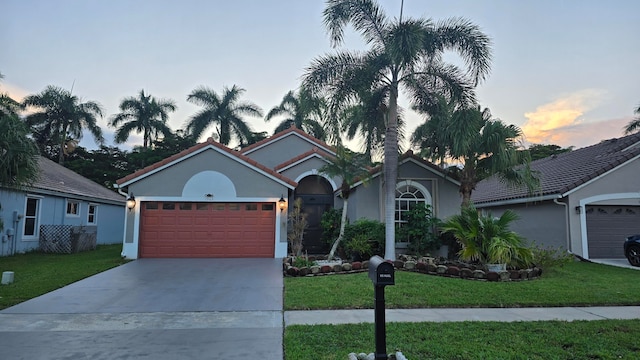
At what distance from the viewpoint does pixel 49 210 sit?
16.3m

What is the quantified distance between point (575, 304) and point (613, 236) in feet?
31.2

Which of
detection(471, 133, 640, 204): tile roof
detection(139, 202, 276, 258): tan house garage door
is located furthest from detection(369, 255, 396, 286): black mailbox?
detection(471, 133, 640, 204): tile roof

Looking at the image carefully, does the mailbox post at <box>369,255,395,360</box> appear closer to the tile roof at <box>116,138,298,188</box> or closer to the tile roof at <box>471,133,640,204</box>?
the tile roof at <box>116,138,298,188</box>

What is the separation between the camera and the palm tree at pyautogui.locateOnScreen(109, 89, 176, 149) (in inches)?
1268

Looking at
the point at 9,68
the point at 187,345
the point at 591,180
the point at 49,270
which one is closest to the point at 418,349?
the point at 187,345

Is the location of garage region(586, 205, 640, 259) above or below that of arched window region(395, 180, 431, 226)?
below

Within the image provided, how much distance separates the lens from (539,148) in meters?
36.5

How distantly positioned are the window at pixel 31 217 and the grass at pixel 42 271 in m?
1.05

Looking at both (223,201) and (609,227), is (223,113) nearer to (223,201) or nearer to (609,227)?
(223,201)

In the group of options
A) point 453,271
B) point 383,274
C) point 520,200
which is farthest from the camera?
point 520,200

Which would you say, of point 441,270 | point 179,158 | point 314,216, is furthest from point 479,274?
point 179,158

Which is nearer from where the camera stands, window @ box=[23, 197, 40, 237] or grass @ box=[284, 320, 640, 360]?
grass @ box=[284, 320, 640, 360]

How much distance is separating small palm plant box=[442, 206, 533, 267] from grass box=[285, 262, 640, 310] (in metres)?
0.80

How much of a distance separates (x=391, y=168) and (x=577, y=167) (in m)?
9.52
